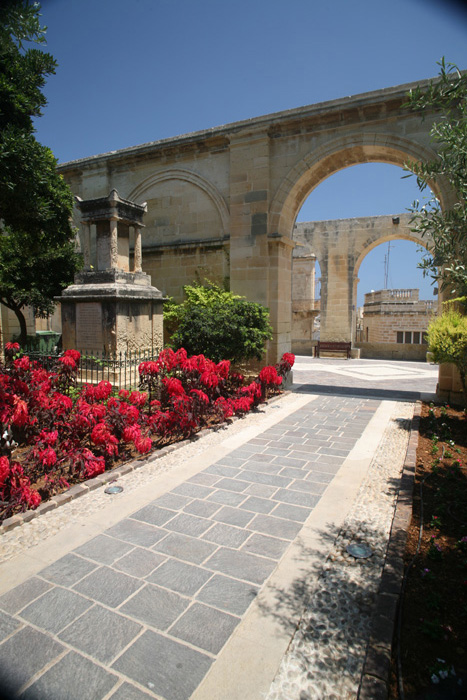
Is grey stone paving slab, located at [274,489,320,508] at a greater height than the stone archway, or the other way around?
the stone archway

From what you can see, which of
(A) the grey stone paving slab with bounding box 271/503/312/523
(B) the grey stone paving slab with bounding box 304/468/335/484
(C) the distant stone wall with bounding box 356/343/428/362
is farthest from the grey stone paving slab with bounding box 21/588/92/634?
(C) the distant stone wall with bounding box 356/343/428/362

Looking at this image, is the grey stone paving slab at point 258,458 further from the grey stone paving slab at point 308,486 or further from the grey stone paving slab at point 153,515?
the grey stone paving slab at point 153,515

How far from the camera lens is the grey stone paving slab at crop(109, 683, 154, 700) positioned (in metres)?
1.83

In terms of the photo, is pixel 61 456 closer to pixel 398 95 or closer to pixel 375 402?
pixel 375 402

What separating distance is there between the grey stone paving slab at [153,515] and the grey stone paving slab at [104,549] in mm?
359

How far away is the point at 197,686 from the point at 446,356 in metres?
5.97

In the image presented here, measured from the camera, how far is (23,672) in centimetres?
194

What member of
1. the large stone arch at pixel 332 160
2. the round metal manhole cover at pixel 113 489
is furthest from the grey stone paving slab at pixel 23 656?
the large stone arch at pixel 332 160

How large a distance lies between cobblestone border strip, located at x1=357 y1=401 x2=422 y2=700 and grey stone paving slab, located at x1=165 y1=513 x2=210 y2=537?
143cm

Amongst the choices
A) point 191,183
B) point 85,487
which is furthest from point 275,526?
point 191,183

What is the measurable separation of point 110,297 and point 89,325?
839 mm

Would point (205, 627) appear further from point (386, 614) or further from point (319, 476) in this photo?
point (319, 476)

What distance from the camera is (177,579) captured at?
2.65 metres

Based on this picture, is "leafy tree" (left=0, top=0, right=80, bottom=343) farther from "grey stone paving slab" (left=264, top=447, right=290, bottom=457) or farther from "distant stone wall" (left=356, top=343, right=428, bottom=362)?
"distant stone wall" (left=356, top=343, right=428, bottom=362)
